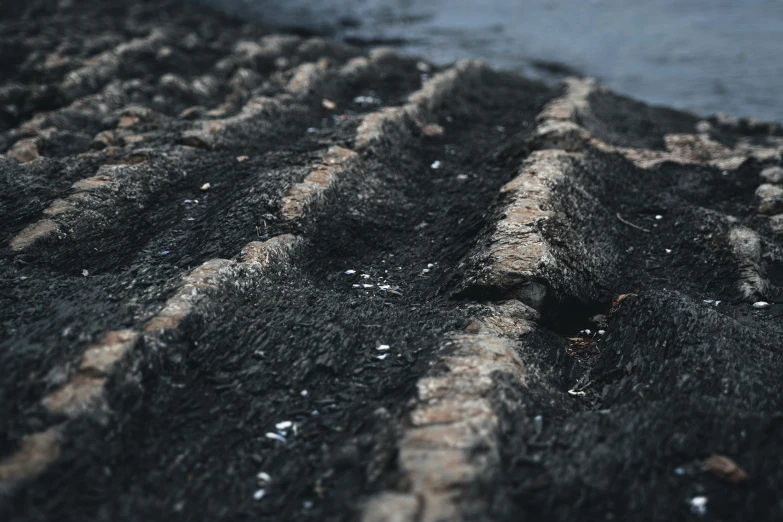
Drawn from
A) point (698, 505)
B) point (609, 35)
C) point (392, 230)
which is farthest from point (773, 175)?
point (609, 35)

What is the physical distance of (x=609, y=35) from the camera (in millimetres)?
8922

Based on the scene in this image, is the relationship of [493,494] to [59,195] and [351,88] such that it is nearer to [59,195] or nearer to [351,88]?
[59,195]

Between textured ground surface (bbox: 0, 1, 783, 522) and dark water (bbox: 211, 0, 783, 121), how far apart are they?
13.7 ft

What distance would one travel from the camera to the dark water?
7648 mm

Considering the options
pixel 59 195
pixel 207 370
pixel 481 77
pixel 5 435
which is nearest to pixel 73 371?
pixel 5 435

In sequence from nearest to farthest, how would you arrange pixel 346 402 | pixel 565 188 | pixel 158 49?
pixel 346 402
pixel 565 188
pixel 158 49

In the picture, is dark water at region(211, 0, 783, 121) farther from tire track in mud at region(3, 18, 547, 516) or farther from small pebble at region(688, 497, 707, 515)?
small pebble at region(688, 497, 707, 515)

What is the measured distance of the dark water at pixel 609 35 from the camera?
765cm

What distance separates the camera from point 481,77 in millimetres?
5539

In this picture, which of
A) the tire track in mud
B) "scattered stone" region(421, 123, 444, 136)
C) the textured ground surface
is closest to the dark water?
the tire track in mud

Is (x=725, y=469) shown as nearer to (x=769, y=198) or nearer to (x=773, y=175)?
(x=769, y=198)

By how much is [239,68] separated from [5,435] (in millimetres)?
4256

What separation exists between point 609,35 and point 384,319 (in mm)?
8115

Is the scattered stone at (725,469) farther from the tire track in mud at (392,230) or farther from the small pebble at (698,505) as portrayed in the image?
the tire track in mud at (392,230)
